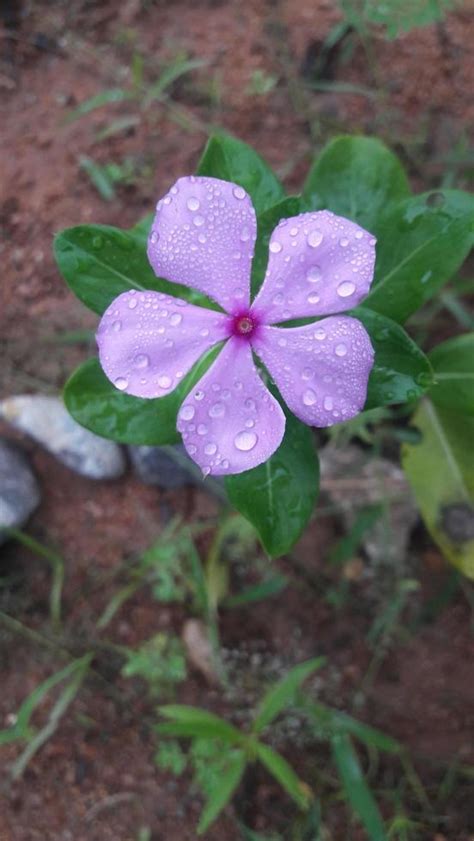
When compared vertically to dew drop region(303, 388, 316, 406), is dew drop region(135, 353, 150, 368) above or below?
above

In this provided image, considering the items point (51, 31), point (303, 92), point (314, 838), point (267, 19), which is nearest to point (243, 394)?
point (314, 838)

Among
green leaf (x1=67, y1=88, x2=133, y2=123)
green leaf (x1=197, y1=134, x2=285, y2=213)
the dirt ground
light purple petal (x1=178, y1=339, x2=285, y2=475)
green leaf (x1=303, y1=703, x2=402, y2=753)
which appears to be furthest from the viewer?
green leaf (x1=67, y1=88, x2=133, y2=123)

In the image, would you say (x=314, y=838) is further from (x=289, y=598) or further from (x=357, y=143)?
(x=357, y=143)

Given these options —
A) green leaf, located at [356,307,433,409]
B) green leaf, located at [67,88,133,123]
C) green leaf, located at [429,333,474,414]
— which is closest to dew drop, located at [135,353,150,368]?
green leaf, located at [356,307,433,409]

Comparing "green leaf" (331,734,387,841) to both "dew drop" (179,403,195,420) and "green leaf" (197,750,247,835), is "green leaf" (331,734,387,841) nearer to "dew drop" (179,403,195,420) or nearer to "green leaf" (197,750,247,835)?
"green leaf" (197,750,247,835)

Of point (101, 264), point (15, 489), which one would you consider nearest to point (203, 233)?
point (101, 264)

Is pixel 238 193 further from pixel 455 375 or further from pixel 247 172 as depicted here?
pixel 455 375
